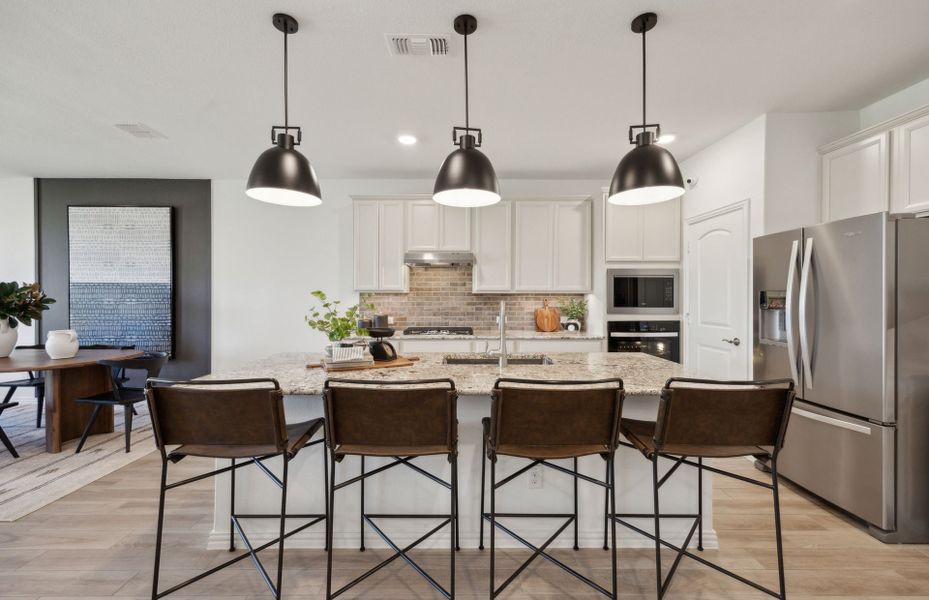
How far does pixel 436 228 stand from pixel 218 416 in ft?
10.4

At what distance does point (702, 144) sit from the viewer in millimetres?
3615

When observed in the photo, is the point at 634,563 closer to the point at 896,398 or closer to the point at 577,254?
the point at 896,398

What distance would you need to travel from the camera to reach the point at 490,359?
96.2 inches

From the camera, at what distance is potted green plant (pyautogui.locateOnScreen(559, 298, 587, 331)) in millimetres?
4645

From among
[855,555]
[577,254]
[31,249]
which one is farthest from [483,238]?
[31,249]

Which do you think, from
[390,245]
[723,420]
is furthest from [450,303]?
[723,420]

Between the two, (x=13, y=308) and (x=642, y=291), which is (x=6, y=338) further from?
(x=642, y=291)

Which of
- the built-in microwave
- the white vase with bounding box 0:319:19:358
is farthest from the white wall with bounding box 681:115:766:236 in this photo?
the white vase with bounding box 0:319:19:358

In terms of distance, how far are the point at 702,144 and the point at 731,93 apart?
3.13 ft

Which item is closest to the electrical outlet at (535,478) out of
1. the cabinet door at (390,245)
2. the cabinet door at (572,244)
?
the cabinet door at (572,244)

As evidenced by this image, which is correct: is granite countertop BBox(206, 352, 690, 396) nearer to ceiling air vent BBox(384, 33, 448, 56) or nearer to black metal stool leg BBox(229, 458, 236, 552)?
black metal stool leg BBox(229, 458, 236, 552)

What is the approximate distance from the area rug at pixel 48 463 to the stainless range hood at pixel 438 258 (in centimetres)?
277

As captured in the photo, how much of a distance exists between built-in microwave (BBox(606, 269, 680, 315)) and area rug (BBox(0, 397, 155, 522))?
4.34 meters

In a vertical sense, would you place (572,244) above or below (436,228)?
below
